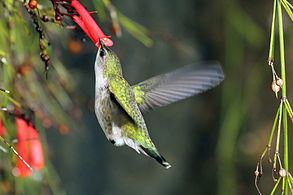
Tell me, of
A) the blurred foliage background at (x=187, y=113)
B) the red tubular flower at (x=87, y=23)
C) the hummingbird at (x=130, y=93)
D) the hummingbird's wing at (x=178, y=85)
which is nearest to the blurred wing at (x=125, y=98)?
the hummingbird at (x=130, y=93)

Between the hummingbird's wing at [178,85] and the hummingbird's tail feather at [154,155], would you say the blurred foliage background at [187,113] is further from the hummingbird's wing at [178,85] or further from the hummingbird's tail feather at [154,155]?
the hummingbird's tail feather at [154,155]

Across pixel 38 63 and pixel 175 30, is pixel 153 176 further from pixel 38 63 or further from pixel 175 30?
pixel 38 63

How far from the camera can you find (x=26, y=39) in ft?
6.63

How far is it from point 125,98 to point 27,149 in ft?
1.14

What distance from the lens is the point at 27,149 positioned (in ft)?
5.95

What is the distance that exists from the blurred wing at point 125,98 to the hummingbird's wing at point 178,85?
0.34 ft

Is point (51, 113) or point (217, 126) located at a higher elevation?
point (51, 113)

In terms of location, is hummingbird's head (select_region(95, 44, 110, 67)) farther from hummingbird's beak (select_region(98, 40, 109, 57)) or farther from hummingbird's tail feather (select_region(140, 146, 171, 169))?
hummingbird's tail feather (select_region(140, 146, 171, 169))

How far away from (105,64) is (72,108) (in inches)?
29.5

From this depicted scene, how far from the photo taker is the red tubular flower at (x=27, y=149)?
1741 mm

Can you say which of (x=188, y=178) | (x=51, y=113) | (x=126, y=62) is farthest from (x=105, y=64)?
(x=188, y=178)

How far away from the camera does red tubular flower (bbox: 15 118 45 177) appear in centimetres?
174

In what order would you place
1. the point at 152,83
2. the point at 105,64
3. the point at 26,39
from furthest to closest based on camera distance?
the point at 26,39
the point at 152,83
the point at 105,64

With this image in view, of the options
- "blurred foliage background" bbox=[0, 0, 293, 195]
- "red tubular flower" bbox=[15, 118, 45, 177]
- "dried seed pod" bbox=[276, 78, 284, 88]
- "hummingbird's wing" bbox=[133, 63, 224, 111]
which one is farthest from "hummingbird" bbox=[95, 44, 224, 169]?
"blurred foliage background" bbox=[0, 0, 293, 195]
